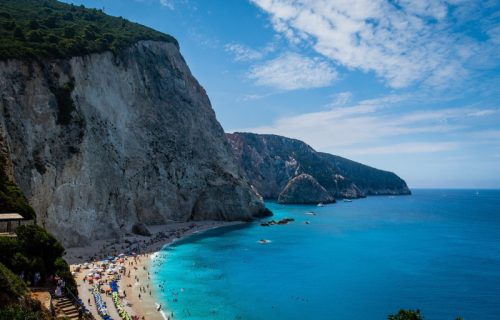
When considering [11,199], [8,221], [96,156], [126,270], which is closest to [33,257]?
[8,221]

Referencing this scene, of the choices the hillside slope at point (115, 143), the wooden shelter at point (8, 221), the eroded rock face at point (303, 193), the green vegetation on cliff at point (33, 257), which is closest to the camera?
the green vegetation on cliff at point (33, 257)

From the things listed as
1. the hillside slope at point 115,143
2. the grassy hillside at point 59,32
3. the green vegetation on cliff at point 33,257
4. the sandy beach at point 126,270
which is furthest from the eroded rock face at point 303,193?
the green vegetation on cliff at point 33,257

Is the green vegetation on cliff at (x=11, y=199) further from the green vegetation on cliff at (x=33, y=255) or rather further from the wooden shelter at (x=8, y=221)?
the green vegetation on cliff at (x=33, y=255)

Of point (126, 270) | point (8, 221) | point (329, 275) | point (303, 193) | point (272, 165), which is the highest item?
point (272, 165)

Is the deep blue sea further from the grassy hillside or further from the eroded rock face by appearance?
the eroded rock face

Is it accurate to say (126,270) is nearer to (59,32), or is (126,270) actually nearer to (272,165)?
(59,32)

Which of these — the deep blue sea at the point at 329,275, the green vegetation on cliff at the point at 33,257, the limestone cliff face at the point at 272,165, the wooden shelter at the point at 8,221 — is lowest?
the deep blue sea at the point at 329,275

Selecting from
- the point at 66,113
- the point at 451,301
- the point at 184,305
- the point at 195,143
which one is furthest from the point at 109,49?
the point at 451,301
